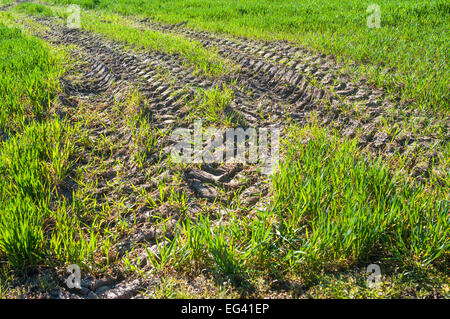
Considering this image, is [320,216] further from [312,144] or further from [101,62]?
[101,62]

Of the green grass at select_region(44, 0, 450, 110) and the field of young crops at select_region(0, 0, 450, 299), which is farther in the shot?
the green grass at select_region(44, 0, 450, 110)

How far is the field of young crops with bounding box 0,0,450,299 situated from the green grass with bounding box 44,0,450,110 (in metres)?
0.04

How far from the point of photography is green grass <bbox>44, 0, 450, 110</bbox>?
3.60 metres

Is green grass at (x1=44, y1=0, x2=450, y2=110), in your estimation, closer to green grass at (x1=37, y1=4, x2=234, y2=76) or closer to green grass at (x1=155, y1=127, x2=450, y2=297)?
green grass at (x1=37, y1=4, x2=234, y2=76)

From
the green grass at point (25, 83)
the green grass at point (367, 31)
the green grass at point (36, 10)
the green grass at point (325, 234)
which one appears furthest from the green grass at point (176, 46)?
the green grass at point (36, 10)

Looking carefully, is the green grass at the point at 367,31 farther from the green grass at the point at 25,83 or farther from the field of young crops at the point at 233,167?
the green grass at the point at 25,83

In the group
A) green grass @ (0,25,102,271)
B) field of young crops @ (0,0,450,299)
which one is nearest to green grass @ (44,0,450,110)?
field of young crops @ (0,0,450,299)

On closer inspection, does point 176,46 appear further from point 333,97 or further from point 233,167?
point 233,167

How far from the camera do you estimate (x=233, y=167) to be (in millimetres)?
2758

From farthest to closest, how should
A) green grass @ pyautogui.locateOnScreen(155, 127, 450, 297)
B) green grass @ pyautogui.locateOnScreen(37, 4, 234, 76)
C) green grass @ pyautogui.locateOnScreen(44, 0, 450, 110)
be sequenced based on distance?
1. green grass @ pyautogui.locateOnScreen(37, 4, 234, 76)
2. green grass @ pyautogui.locateOnScreen(44, 0, 450, 110)
3. green grass @ pyautogui.locateOnScreen(155, 127, 450, 297)

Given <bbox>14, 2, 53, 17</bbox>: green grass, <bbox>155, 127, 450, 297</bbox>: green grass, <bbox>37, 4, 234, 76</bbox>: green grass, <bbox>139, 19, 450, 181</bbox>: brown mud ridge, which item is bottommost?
<bbox>155, 127, 450, 297</bbox>: green grass

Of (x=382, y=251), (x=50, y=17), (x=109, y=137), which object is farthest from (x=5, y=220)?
(x=50, y=17)

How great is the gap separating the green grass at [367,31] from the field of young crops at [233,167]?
0.13ft

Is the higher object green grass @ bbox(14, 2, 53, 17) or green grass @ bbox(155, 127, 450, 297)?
green grass @ bbox(14, 2, 53, 17)
